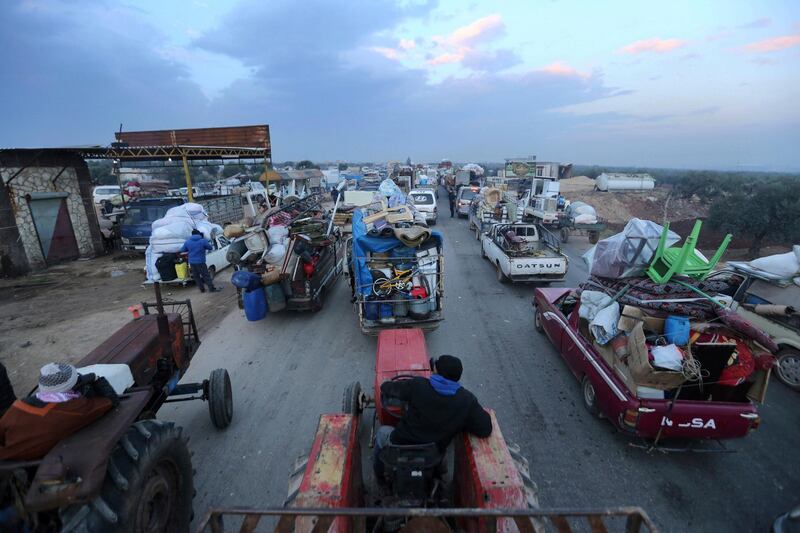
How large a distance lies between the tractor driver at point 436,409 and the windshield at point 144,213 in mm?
14478

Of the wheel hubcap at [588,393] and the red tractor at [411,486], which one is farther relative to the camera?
the wheel hubcap at [588,393]

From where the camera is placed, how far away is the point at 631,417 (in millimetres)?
4207

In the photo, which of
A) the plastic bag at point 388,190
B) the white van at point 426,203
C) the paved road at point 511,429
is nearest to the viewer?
the paved road at point 511,429

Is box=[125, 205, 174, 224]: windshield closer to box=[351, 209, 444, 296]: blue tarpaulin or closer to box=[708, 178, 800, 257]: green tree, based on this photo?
box=[351, 209, 444, 296]: blue tarpaulin

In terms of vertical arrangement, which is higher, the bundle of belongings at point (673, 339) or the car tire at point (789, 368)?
the bundle of belongings at point (673, 339)

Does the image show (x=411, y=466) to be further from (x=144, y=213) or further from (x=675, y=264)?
(x=144, y=213)

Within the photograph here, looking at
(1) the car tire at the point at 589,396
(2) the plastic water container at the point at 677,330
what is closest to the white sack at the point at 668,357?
(2) the plastic water container at the point at 677,330

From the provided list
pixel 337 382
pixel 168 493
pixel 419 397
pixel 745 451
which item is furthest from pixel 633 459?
pixel 168 493

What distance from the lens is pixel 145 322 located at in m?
4.88

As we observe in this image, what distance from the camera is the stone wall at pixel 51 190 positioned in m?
11.9

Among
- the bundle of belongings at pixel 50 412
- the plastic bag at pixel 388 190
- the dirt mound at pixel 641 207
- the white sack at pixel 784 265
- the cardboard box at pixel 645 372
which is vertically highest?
the plastic bag at pixel 388 190

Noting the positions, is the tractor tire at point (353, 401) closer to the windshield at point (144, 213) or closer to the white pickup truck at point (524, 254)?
the white pickup truck at point (524, 254)

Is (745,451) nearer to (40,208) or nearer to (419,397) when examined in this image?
(419,397)

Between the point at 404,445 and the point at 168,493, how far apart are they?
2.15 meters
